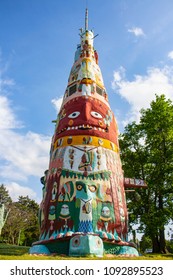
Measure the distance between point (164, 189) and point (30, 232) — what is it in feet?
107

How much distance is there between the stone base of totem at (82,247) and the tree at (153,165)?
306 inches

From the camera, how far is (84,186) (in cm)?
1520

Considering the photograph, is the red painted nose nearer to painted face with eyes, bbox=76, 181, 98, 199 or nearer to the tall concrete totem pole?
the tall concrete totem pole

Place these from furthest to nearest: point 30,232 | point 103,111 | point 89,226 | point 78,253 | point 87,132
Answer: point 30,232 < point 103,111 < point 87,132 < point 89,226 < point 78,253

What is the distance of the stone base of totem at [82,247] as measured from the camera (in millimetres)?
12742

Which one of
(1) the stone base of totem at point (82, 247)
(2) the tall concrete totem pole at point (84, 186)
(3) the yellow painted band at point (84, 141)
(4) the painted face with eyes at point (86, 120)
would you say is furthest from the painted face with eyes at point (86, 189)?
(4) the painted face with eyes at point (86, 120)

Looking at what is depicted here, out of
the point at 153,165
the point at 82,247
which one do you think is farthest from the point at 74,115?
the point at 153,165

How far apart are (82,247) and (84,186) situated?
11.1ft

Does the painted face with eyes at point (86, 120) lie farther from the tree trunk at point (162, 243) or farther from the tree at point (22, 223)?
the tree at point (22, 223)

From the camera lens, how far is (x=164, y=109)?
81.8 ft

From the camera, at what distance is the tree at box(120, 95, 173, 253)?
22234 millimetres

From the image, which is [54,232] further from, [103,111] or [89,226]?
[103,111]

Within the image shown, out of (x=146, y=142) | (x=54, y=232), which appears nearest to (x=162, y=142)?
(x=146, y=142)

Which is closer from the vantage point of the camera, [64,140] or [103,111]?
[64,140]
